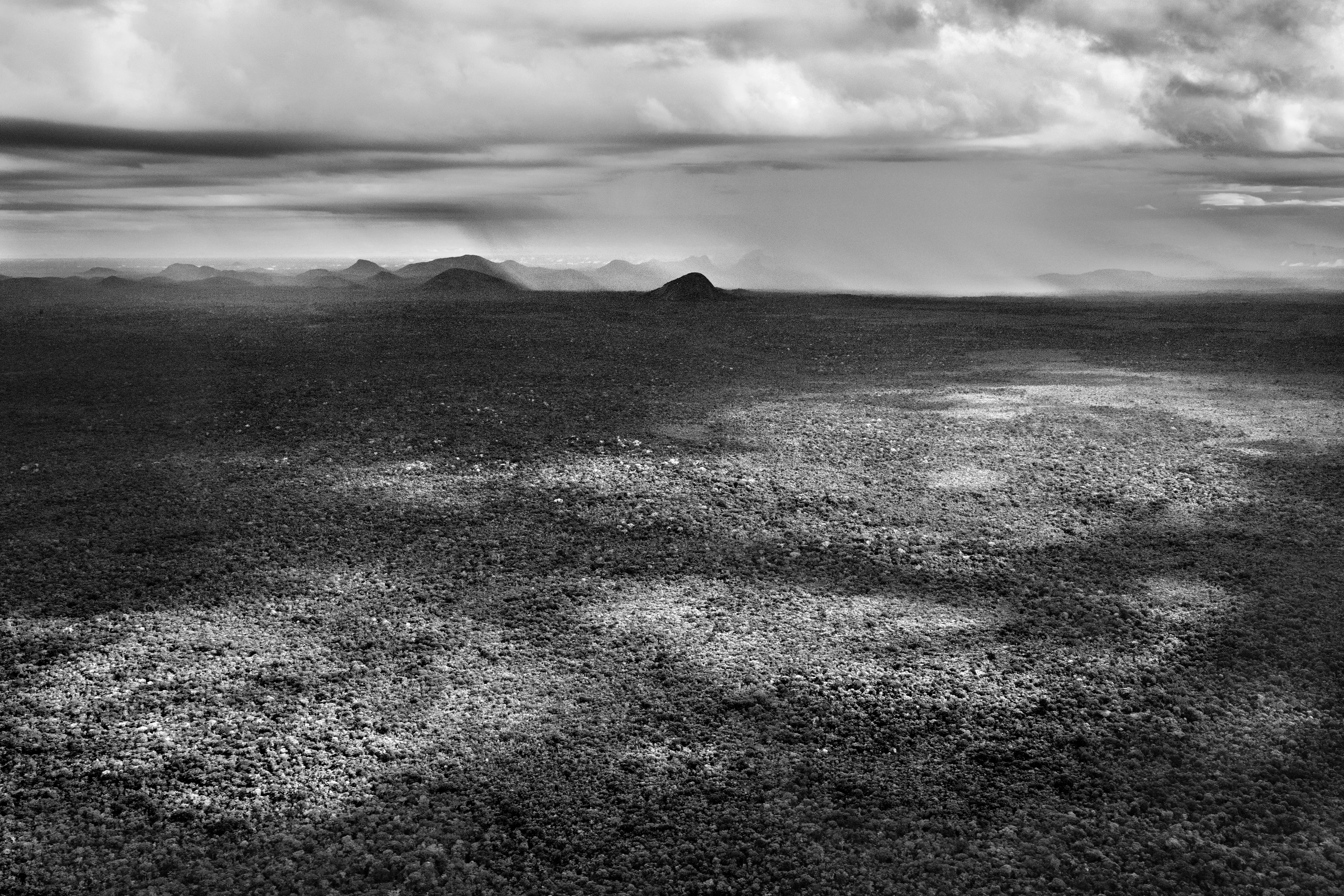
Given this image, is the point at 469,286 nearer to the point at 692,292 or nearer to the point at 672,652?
the point at 692,292

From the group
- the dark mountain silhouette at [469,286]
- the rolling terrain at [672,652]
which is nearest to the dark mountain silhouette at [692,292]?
the dark mountain silhouette at [469,286]

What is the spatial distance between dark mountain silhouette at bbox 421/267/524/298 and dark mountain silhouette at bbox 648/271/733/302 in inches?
455

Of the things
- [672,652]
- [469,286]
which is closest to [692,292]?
[469,286]

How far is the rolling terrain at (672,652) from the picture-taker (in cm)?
429

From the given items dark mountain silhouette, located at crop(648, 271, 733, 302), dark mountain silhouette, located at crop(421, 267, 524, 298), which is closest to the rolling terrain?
dark mountain silhouette, located at crop(648, 271, 733, 302)

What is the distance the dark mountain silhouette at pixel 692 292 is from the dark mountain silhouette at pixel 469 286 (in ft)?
37.9

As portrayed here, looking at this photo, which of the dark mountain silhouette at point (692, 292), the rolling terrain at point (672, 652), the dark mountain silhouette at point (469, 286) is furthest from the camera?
the dark mountain silhouette at point (469, 286)

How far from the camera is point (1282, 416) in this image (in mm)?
13844

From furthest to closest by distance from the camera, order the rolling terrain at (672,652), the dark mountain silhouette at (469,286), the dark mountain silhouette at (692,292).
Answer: the dark mountain silhouette at (469,286)
the dark mountain silhouette at (692,292)
the rolling terrain at (672,652)

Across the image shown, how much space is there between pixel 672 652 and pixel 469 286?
64547 mm

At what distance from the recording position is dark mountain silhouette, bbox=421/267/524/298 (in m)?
60.7

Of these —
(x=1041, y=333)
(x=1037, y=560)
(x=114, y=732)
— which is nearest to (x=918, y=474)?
(x=1037, y=560)

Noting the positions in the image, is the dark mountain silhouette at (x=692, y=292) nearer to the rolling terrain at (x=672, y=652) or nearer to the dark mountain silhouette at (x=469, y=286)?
the dark mountain silhouette at (x=469, y=286)

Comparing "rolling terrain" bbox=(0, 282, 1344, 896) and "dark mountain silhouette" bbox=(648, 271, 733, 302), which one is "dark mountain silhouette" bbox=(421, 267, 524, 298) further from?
"rolling terrain" bbox=(0, 282, 1344, 896)
